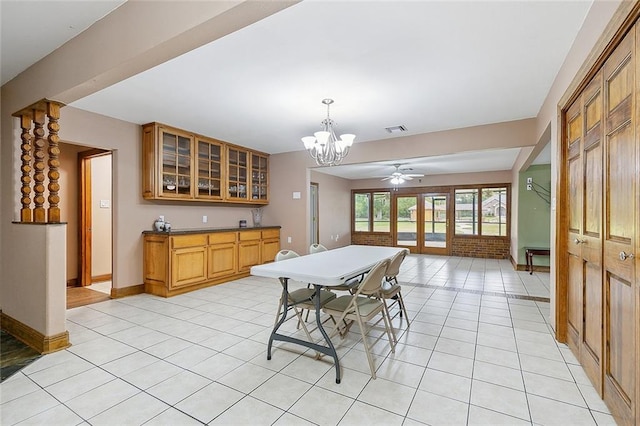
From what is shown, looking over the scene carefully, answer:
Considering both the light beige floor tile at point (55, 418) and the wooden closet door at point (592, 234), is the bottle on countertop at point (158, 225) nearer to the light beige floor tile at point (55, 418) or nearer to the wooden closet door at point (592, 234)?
the light beige floor tile at point (55, 418)

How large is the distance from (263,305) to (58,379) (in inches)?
80.9

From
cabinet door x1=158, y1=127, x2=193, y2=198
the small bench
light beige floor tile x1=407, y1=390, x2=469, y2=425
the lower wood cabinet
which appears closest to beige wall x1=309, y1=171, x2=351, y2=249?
the lower wood cabinet

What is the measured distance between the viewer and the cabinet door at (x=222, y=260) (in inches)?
190

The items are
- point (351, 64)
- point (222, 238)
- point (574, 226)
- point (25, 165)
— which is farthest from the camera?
point (222, 238)

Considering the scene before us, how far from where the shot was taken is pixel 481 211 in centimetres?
819

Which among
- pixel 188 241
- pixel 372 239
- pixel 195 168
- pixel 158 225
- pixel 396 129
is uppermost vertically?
pixel 396 129

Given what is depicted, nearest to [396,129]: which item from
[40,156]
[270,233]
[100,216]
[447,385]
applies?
[270,233]

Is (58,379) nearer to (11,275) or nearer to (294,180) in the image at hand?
(11,275)

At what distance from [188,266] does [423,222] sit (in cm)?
674

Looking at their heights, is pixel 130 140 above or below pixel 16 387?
above

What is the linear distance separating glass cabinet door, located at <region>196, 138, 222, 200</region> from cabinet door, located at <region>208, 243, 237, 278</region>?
88cm

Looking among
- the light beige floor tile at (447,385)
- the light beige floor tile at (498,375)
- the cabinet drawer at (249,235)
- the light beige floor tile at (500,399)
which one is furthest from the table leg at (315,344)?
the cabinet drawer at (249,235)

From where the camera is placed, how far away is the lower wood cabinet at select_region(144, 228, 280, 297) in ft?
13.9

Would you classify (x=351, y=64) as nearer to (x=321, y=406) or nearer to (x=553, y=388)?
(x=321, y=406)
